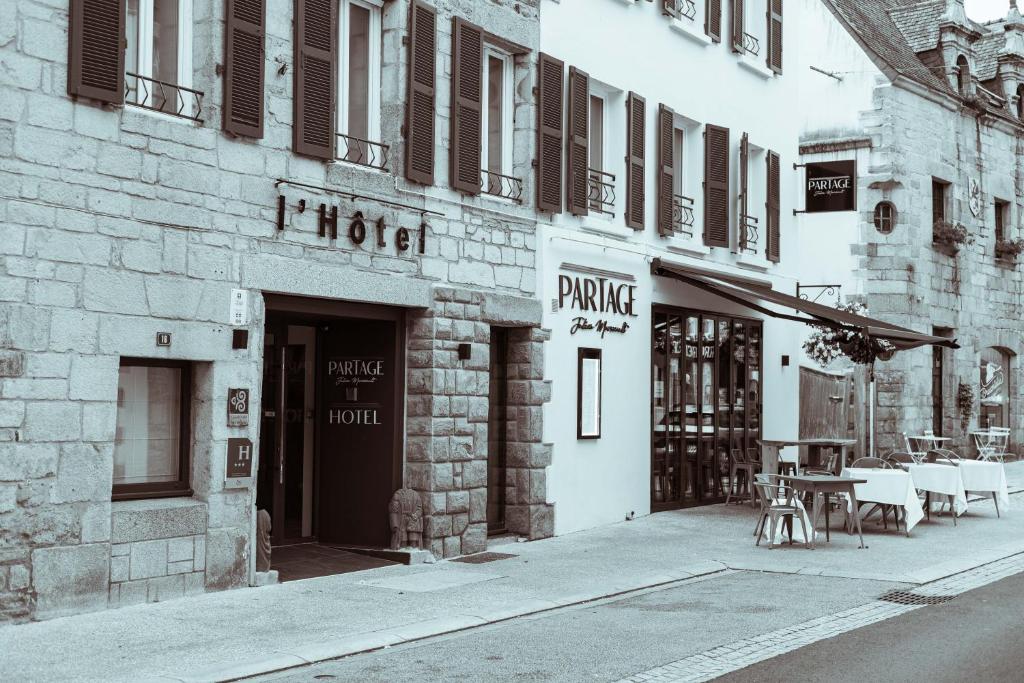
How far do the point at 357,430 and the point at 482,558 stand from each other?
1659 millimetres

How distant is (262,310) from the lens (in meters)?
10.2

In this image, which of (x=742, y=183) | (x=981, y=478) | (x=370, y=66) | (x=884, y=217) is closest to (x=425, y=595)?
(x=370, y=66)

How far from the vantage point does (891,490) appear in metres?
14.0

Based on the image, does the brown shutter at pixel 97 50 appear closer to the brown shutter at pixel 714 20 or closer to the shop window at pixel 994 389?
the brown shutter at pixel 714 20

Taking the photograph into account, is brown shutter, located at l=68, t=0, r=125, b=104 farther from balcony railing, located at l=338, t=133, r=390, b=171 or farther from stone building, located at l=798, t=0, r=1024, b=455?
stone building, located at l=798, t=0, r=1024, b=455

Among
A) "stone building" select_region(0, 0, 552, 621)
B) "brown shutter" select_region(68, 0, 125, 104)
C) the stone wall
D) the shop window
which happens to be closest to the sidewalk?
"stone building" select_region(0, 0, 552, 621)

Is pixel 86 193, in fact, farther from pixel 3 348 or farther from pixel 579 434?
pixel 579 434

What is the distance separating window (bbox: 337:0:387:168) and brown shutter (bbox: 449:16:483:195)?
0.90 m

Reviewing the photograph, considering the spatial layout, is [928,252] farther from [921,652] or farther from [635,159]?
[921,652]

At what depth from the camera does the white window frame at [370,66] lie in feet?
37.1

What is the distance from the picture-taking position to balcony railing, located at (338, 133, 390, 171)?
11273 mm

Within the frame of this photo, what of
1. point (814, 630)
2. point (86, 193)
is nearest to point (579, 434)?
point (814, 630)

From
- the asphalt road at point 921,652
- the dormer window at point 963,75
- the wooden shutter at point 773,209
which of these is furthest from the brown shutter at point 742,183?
the dormer window at point 963,75

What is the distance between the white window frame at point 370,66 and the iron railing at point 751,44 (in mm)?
7845
